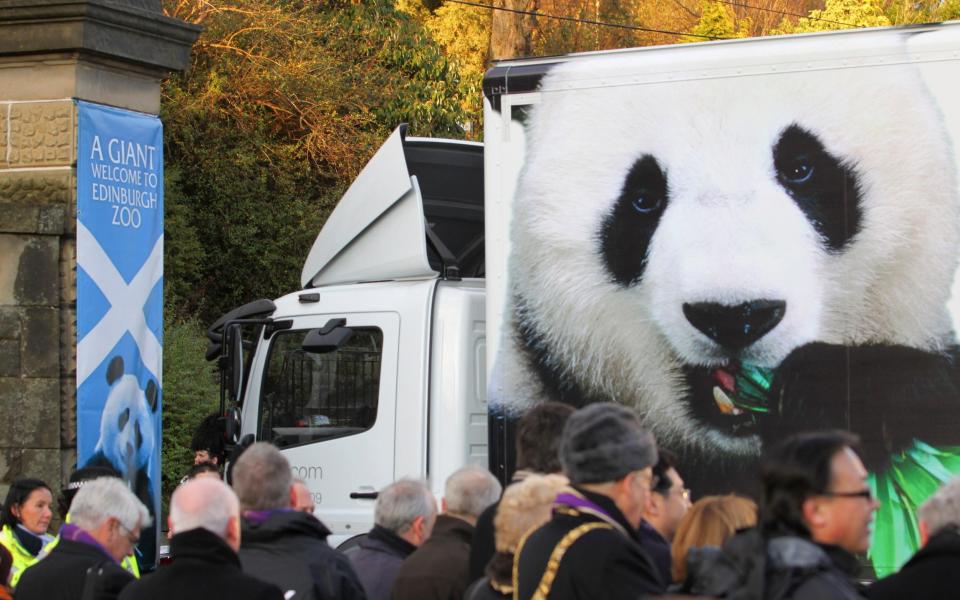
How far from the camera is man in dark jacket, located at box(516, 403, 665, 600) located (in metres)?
3.79

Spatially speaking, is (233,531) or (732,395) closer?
(233,531)

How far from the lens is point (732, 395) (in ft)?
21.2

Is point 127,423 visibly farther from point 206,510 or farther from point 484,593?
point 206,510

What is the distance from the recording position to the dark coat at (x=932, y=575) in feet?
12.5

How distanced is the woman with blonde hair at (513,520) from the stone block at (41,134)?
16.8 feet

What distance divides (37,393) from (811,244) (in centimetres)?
505

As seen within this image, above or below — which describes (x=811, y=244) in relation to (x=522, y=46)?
below

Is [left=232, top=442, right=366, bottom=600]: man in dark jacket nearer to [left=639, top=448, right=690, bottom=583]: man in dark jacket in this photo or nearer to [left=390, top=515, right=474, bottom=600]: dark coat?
[left=390, top=515, right=474, bottom=600]: dark coat

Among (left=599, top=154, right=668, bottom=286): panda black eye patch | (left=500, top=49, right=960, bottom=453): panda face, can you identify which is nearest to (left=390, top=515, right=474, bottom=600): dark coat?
(left=500, top=49, right=960, bottom=453): panda face

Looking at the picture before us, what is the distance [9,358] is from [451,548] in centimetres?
452

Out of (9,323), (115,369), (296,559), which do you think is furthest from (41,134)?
(296,559)

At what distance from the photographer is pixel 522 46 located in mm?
27375

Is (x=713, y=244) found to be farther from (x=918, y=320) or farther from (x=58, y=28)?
(x=58, y=28)

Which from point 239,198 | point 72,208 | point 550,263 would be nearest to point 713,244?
point 550,263
